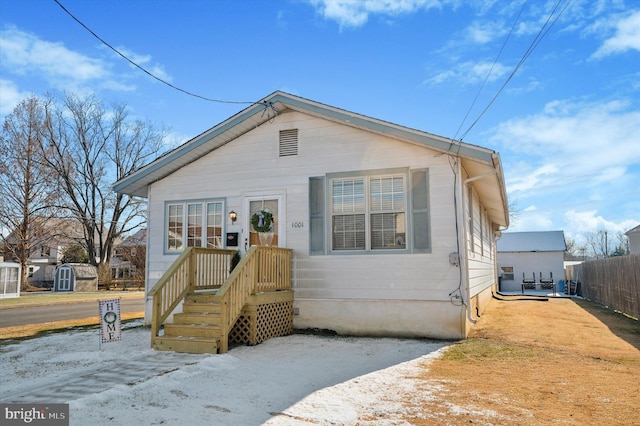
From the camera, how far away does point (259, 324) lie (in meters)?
8.68

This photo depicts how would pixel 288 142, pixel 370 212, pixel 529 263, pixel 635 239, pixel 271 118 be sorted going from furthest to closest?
pixel 635 239 < pixel 529 263 < pixel 271 118 < pixel 288 142 < pixel 370 212

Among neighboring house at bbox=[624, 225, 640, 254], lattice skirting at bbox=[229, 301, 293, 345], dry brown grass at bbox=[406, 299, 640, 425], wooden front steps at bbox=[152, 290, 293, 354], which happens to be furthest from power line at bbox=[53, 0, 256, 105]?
neighboring house at bbox=[624, 225, 640, 254]

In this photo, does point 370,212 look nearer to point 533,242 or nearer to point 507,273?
point 507,273

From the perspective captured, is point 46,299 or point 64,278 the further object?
point 64,278

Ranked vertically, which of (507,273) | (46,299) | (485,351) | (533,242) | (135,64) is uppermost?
(135,64)

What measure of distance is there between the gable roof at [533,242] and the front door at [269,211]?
76.5 feet

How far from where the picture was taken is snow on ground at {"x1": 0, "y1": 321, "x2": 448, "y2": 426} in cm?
450

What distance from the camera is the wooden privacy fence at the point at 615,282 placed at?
12.5 meters

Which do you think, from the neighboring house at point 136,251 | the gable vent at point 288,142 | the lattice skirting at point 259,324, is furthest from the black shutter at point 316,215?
the neighboring house at point 136,251

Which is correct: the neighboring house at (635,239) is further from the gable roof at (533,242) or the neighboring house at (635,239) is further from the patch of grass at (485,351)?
the patch of grass at (485,351)

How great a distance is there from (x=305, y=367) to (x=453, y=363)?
2270 mm

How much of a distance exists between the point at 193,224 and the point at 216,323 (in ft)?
12.7

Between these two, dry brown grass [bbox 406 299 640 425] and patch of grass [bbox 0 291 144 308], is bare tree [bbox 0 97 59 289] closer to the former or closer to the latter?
patch of grass [bbox 0 291 144 308]

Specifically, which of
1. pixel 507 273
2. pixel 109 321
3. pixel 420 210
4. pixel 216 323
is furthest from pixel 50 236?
pixel 420 210
